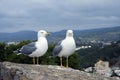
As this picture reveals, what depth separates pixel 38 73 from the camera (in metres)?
13.5

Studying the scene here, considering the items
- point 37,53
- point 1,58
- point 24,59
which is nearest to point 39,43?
point 37,53

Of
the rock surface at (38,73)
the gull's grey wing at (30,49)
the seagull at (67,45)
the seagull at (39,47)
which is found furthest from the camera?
the gull's grey wing at (30,49)

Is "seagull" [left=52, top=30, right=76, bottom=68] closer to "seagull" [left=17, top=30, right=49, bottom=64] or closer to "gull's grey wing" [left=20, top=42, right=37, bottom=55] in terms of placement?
"seagull" [left=17, top=30, right=49, bottom=64]

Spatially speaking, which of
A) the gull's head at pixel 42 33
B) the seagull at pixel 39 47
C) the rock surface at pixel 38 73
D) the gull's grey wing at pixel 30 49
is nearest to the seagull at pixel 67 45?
the seagull at pixel 39 47

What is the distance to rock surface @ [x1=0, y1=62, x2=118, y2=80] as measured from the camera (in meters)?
13.3

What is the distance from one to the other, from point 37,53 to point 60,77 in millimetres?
3350

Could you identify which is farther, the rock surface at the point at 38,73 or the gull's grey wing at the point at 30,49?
Result: the gull's grey wing at the point at 30,49

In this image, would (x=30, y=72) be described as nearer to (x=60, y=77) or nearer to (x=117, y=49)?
(x=60, y=77)

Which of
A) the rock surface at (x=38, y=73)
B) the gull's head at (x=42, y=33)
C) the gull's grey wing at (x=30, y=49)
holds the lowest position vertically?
the rock surface at (x=38, y=73)

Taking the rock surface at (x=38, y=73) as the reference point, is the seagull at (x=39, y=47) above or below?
above

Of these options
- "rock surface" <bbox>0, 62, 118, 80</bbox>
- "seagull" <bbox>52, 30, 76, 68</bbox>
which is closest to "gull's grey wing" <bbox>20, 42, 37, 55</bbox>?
"seagull" <bbox>52, 30, 76, 68</bbox>

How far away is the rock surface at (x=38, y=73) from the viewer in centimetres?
1334

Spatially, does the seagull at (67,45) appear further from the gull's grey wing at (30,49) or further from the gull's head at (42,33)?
the gull's grey wing at (30,49)

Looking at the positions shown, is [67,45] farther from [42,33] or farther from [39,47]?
[42,33]
